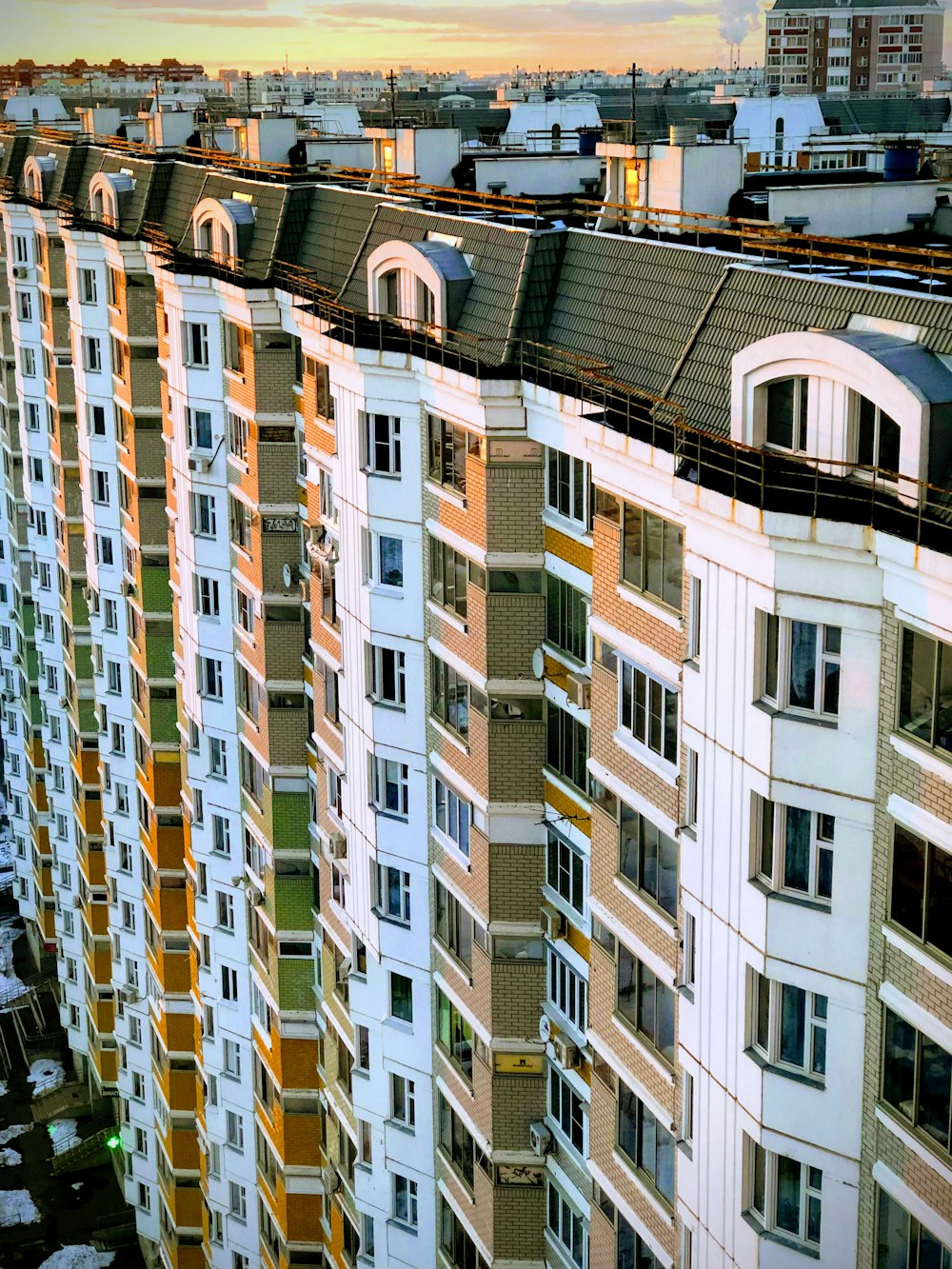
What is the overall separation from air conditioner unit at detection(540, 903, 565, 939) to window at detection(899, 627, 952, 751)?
12.2 m

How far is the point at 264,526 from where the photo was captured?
4028cm

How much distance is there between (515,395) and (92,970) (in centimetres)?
4678

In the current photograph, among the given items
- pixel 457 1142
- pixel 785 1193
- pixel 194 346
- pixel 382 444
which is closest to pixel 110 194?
pixel 194 346

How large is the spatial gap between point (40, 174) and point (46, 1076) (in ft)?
126

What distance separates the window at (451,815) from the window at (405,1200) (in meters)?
8.51

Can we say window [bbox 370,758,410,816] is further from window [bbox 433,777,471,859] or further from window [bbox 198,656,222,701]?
window [bbox 198,656,222,701]

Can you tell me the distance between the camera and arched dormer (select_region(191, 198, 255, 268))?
132ft

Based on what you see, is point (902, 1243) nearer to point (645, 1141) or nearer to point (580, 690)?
point (645, 1141)

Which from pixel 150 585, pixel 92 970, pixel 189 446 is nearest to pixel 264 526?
pixel 189 446

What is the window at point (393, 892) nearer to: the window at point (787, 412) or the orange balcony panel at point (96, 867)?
the window at point (787, 412)

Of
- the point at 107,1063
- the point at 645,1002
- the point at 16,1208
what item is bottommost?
the point at 16,1208

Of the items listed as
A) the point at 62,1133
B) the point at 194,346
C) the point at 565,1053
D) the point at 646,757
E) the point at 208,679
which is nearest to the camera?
the point at 646,757

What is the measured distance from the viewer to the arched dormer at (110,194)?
51.5 m

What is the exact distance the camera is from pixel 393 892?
33.6 m
